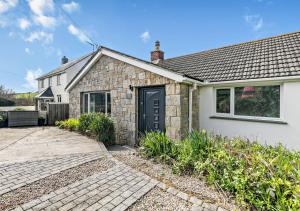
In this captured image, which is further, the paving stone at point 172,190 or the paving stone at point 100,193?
the paving stone at point 172,190

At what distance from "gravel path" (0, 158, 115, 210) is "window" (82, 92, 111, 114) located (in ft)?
17.0

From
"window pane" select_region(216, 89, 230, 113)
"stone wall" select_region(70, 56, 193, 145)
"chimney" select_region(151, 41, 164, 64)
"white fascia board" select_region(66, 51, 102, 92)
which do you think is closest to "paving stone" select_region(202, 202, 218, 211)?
"stone wall" select_region(70, 56, 193, 145)

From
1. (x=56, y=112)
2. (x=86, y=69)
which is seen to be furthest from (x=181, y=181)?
(x=56, y=112)

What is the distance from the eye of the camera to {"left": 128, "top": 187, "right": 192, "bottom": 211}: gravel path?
9.36 ft

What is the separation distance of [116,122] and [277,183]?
279 inches

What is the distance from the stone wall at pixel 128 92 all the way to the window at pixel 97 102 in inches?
15.4

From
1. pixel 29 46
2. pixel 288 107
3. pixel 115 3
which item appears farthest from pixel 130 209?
pixel 29 46

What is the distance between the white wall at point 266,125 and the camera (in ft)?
18.7

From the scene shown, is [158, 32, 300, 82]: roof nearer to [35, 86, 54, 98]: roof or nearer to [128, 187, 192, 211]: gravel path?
[128, 187, 192, 211]: gravel path

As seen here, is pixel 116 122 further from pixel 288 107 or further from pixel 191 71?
pixel 288 107

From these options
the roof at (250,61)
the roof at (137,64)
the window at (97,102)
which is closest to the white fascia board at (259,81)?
the roof at (250,61)

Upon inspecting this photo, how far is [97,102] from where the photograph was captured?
33.8 feet

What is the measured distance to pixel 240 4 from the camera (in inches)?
343

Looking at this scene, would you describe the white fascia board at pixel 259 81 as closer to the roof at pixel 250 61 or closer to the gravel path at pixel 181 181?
the roof at pixel 250 61
